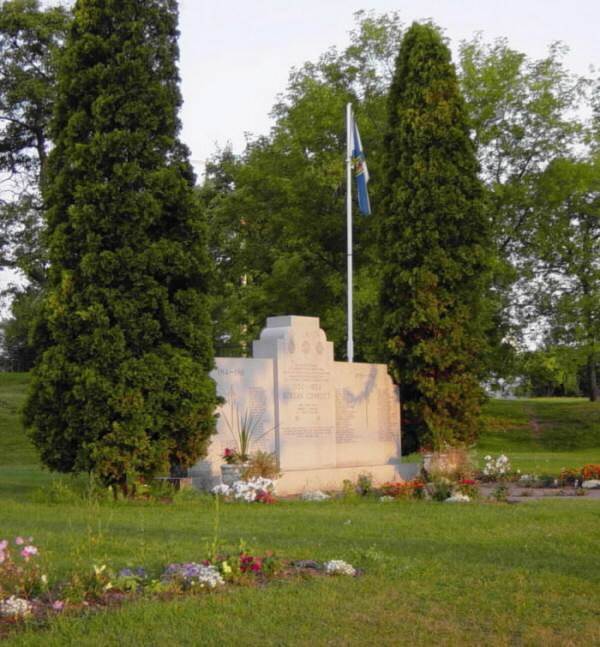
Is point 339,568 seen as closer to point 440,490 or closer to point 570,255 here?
point 440,490

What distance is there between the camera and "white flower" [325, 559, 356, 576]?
731cm

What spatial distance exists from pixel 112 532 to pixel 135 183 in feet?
20.6

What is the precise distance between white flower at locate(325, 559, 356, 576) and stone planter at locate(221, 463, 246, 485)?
6.93 m

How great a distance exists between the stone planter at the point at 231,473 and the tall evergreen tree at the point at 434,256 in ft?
18.6

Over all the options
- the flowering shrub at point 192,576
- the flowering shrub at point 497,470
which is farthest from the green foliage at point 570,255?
the flowering shrub at point 192,576

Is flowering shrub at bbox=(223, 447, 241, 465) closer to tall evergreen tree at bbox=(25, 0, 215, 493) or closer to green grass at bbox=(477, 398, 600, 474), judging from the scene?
tall evergreen tree at bbox=(25, 0, 215, 493)

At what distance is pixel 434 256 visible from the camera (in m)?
19.1

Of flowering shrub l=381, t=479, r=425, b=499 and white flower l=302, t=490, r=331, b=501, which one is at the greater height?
flowering shrub l=381, t=479, r=425, b=499

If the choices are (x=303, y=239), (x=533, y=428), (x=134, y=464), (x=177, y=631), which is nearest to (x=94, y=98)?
(x=134, y=464)

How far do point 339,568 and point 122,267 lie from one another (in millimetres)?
7389

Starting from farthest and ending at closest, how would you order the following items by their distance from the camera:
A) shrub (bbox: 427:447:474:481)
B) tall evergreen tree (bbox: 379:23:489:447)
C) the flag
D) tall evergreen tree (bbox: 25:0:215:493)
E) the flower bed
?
the flag, tall evergreen tree (bbox: 379:23:489:447), shrub (bbox: 427:447:474:481), tall evergreen tree (bbox: 25:0:215:493), the flower bed

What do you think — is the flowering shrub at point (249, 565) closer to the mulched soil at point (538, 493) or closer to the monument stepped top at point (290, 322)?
the mulched soil at point (538, 493)

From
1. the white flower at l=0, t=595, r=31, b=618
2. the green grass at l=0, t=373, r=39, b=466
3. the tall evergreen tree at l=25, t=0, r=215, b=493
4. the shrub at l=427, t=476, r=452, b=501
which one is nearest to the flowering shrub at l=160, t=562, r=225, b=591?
the white flower at l=0, t=595, r=31, b=618

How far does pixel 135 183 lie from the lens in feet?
46.3
